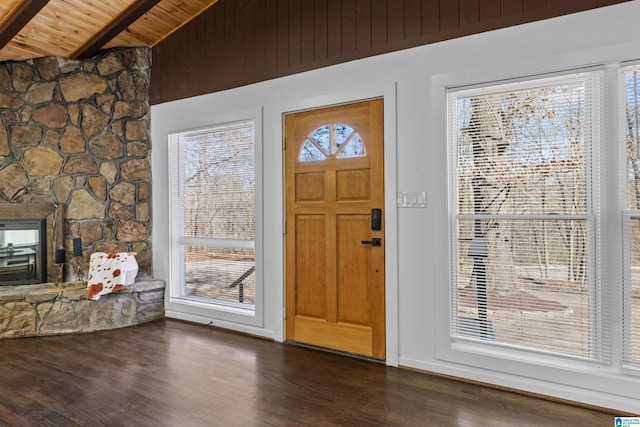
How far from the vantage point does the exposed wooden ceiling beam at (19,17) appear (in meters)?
3.09

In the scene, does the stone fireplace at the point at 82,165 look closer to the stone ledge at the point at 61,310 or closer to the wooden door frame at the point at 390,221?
the stone ledge at the point at 61,310

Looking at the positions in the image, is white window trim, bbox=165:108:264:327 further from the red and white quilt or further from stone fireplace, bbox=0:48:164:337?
the red and white quilt

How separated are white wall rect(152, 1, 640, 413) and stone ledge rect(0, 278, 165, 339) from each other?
1.25 m

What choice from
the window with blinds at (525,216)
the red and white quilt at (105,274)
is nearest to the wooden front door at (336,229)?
the window with blinds at (525,216)

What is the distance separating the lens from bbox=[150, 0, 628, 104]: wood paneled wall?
2676 mm

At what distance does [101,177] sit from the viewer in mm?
4289

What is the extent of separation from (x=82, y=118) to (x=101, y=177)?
66 centimetres

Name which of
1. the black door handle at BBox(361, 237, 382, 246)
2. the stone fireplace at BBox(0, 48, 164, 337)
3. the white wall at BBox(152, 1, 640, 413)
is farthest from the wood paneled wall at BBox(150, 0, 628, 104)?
the black door handle at BBox(361, 237, 382, 246)

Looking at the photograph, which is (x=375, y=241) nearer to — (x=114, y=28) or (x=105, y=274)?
(x=105, y=274)

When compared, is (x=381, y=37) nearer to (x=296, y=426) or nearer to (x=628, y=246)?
(x=628, y=246)

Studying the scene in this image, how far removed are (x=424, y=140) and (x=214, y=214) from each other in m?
2.33

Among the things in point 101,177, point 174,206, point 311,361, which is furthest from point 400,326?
point 101,177

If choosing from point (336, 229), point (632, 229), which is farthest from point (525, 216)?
point (336, 229)

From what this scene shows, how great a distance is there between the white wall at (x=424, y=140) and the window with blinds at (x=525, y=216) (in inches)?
4.9
